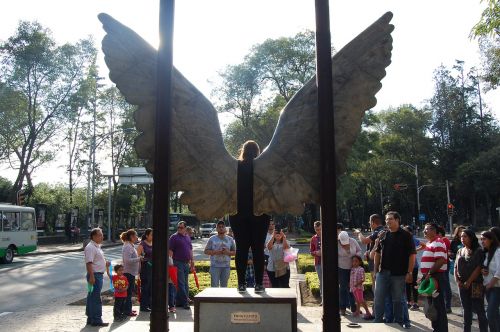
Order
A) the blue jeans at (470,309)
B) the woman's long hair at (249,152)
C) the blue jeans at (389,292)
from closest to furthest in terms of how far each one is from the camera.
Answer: the woman's long hair at (249,152) → the blue jeans at (470,309) → the blue jeans at (389,292)

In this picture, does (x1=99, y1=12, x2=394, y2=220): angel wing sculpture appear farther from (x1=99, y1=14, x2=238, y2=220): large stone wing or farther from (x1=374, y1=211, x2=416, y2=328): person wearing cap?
(x1=374, y1=211, x2=416, y2=328): person wearing cap

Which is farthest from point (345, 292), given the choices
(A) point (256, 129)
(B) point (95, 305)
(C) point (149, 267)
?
(A) point (256, 129)

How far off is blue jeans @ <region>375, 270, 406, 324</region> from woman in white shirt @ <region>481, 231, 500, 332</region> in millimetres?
1097

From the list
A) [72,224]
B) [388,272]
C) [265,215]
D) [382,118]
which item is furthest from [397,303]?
[382,118]

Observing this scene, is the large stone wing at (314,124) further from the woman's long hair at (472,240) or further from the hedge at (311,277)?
the hedge at (311,277)

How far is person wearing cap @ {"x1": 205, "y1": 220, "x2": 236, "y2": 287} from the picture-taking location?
29.2 feet

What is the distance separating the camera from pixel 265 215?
5.22m

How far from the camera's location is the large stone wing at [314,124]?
16.1ft

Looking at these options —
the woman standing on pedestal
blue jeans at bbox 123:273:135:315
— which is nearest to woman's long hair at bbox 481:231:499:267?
the woman standing on pedestal

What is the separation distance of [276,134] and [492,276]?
3.65 meters

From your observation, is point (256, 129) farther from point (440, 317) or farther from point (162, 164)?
point (162, 164)

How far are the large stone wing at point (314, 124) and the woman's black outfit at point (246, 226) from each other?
0.29 feet

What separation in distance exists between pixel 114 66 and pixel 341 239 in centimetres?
538

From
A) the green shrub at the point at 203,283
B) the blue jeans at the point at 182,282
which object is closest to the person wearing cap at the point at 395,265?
the blue jeans at the point at 182,282
